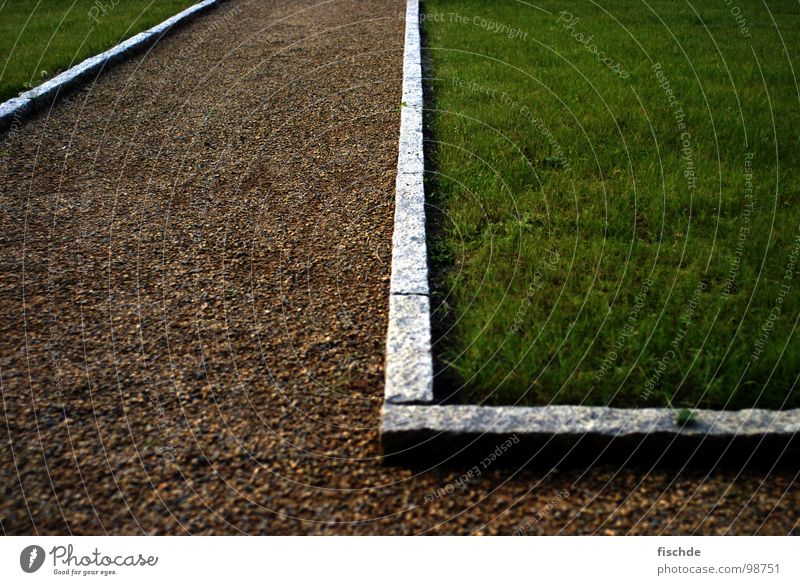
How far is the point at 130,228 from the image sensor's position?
17.1 feet

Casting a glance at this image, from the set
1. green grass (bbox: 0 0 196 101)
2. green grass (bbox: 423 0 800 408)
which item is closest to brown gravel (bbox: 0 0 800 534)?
green grass (bbox: 423 0 800 408)

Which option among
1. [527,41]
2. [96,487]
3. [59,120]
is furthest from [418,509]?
[527,41]

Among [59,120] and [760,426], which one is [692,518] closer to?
[760,426]

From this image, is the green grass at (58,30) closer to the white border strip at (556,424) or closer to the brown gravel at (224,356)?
the brown gravel at (224,356)

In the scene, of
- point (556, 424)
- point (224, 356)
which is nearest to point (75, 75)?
point (224, 356)

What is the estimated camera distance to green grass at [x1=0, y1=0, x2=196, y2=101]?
8.98 m

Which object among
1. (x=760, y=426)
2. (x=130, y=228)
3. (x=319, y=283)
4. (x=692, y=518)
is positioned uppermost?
(x=130, y=228)

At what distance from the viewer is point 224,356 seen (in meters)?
3.78

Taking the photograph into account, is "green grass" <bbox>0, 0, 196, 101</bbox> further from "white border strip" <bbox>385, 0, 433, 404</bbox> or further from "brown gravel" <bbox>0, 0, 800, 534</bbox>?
"white border strip" <bbox>385, 0, 433, 404</bbox>

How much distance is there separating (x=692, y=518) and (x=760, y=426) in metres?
0.57
